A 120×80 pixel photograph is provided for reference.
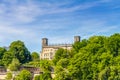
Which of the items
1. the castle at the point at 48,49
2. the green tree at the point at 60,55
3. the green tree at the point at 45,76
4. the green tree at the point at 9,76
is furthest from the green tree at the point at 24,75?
the castle at the point at 48,49

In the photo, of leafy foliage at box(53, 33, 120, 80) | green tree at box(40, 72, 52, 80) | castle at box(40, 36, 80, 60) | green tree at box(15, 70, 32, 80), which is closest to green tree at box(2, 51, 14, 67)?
leafy foliage at box(53, 33, 120, 80)

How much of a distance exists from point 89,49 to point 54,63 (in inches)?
314

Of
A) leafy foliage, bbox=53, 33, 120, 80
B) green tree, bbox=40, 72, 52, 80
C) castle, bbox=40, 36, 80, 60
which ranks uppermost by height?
castle, bbox=40, 36, 80, 60

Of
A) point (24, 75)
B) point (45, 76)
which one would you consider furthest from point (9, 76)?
point (45, 76)

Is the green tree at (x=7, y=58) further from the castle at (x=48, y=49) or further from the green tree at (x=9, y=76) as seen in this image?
the castle at (x=48, y=49)

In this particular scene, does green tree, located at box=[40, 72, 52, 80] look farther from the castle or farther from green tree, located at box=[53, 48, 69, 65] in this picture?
the castle

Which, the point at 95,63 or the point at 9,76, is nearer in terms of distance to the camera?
the point at 95,63

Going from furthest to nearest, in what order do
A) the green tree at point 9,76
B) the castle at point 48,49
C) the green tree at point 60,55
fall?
the castle at point 48,49 < the green tree at point 60,55 < the green tree at point 9,76

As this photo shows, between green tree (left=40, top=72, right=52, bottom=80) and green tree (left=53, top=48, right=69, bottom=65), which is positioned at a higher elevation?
green tree (left=53, top=48, right=69, bottom=65)

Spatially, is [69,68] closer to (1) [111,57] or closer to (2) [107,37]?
(1) [111,57]

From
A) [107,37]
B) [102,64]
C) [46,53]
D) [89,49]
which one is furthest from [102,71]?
[46,53]

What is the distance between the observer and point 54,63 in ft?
238

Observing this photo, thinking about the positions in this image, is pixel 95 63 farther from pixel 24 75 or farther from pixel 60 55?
pixel 60 55

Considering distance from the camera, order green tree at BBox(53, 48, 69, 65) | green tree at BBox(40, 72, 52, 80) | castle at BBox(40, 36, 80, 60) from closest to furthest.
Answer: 1. green tree at BBox(40, 72, 52, 80)
2. green tree at BBox(53, 48, 69, 65)
3. castle at BBox(40, 36, 80, 60)
